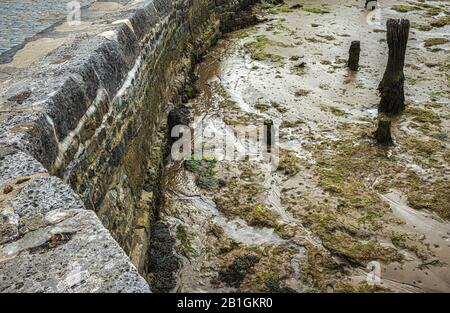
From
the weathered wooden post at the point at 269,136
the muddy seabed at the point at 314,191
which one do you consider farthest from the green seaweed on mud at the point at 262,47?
the weathered wooden post at the point at 269,136

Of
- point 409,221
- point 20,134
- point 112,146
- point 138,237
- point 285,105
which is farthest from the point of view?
point 285,105

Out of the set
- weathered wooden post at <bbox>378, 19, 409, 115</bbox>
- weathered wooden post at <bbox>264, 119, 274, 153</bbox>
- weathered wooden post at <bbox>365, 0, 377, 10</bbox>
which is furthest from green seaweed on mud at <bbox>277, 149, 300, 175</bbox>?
weathered wooden post at <bbox>365, 0, 377, 10</bbox>

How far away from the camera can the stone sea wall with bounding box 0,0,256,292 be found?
5.20 feet

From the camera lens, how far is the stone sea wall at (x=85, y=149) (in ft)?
5.20

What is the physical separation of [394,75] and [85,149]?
18.3ft

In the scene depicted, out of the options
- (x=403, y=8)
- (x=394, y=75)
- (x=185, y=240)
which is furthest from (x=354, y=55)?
(x=185, y=240)

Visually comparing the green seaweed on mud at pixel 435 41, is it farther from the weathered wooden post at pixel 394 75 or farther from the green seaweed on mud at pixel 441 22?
the weathered wooden post at pixel 394 75

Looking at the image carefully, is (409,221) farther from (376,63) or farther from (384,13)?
(384,13)

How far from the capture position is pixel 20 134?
7.02 feet

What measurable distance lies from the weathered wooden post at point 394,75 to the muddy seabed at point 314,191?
21cm

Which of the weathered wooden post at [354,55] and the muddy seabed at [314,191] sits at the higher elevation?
the weathered wooden post at [354,55]
